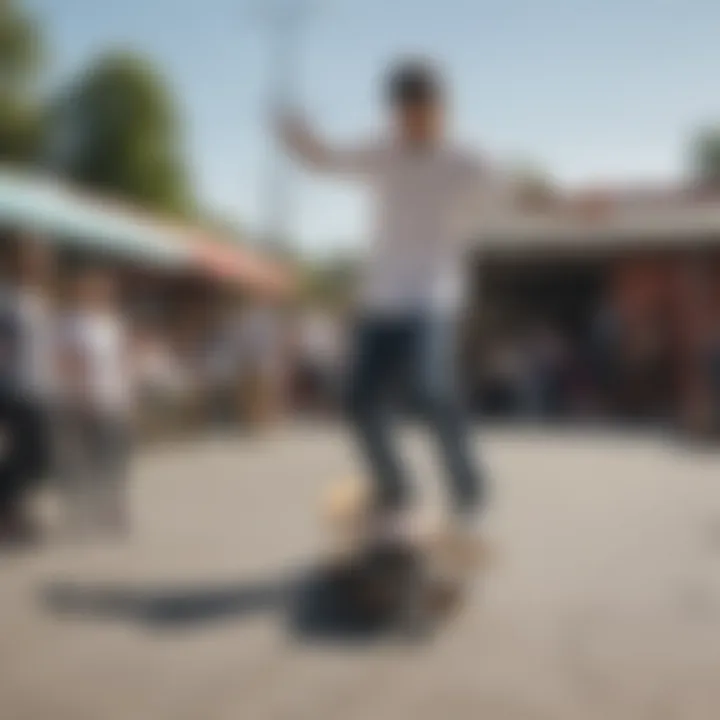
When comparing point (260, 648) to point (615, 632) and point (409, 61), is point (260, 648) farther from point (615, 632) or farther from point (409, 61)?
point (409, 61)

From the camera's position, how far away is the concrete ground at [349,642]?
65.3 inches

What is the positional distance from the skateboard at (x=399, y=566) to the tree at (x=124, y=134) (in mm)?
685

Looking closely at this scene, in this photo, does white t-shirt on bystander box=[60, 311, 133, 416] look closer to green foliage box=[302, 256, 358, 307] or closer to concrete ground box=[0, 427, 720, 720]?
concrete ground box=[0, 427, 720, 720]

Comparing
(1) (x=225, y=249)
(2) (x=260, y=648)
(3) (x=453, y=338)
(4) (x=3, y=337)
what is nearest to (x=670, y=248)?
(3) (x=453, y=338)

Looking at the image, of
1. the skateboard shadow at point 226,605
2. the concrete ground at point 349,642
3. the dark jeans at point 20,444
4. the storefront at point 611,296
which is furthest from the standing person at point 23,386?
the storefront at point 611,296

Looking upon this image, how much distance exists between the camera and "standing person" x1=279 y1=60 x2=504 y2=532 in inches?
82.9

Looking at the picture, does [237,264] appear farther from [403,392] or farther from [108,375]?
[108,375]

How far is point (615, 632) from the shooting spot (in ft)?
6.38

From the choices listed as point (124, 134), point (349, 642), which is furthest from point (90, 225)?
point (349, 642)

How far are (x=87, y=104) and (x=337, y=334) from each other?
2.03ft

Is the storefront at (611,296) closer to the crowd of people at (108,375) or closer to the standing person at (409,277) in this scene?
the standing person at (409,277)

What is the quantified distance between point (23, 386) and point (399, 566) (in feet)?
3.59

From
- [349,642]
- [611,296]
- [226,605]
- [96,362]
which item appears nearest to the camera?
[349,642]

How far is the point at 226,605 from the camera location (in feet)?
6.89
